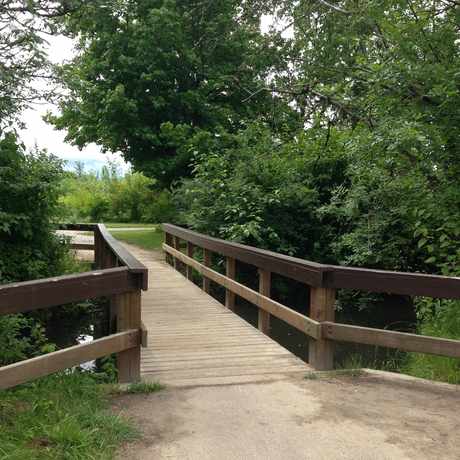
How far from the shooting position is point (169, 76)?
1720 cm

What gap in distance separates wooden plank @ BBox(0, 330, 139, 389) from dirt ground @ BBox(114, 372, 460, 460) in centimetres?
42

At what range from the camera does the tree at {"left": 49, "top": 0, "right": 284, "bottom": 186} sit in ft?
53.2

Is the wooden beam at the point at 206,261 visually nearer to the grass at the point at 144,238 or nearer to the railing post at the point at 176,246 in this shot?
the railing post at the point at 176,246

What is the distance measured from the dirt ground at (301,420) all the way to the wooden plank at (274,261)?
3.04 ft

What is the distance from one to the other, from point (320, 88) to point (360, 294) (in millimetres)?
4148

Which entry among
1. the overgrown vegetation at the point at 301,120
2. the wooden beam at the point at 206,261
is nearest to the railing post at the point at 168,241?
the overgrown vegetation at the point at 301,120

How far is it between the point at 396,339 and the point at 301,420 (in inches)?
51.6

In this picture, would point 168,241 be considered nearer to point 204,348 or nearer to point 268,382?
point 204,348

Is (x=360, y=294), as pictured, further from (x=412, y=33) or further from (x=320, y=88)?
(x=412, y=33)

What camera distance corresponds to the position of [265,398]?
13.6 ft

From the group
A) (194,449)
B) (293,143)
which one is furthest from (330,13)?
(194,449)

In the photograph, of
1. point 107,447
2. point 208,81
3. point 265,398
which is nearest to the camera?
point 107,447

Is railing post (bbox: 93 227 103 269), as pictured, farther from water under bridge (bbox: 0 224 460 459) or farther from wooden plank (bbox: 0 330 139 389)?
wooden plank (bbox: 0 330 139 389)

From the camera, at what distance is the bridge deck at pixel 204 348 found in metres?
4.88
